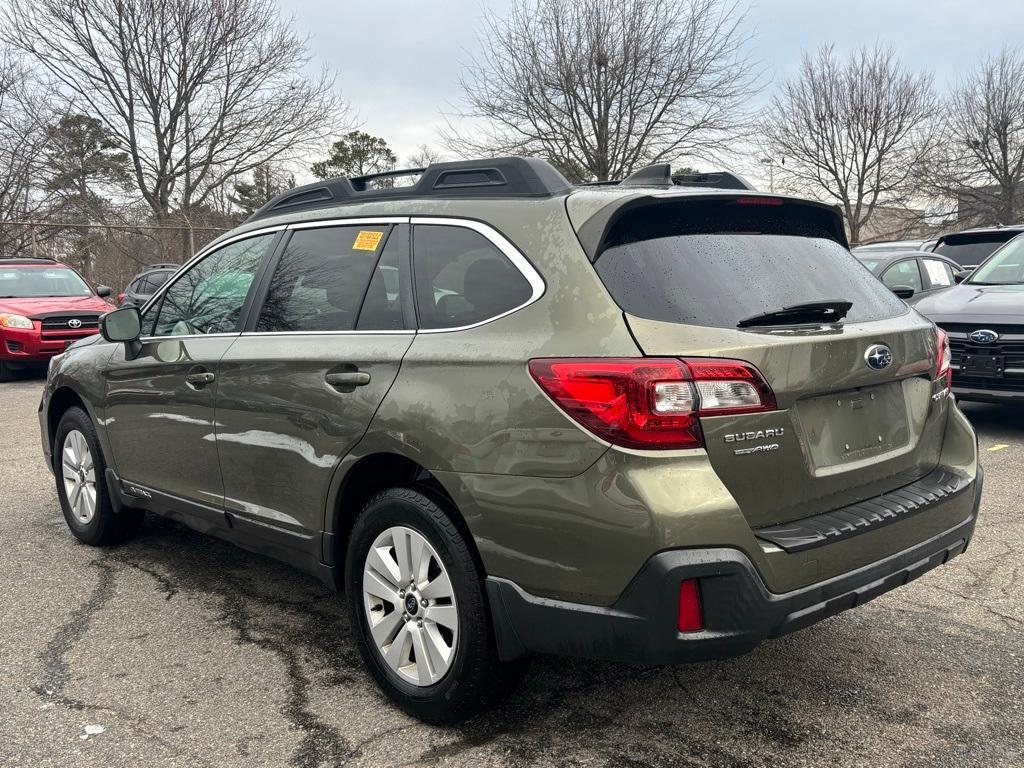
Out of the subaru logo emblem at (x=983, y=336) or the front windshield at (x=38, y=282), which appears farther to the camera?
the front windshield at (x=38, y=282)

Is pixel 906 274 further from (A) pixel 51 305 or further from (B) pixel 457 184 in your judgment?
(A) pixel 51 305

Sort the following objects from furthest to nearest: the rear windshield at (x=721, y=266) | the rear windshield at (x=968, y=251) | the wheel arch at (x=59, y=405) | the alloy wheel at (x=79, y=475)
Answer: the rear windshield at (x=968, y=251), the wheel arch at (x=59, y=405), the alloy wheel at (x=79, y=475), the rear windshield at (x=721, y=266)

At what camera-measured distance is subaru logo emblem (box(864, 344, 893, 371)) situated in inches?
105

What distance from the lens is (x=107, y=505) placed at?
4.61 m

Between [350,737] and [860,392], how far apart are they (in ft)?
6.23

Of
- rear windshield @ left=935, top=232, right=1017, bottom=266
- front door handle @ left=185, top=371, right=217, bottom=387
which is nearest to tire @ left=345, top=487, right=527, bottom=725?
front door handle @ left=185, top=371, right=217, bottom=387

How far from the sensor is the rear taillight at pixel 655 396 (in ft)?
7.47

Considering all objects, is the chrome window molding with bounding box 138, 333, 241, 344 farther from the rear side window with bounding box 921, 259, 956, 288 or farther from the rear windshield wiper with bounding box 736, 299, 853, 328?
the rear side window with bounding box 921, 259, 956, 288

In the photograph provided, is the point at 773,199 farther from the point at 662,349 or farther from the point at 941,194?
the point at 941,194

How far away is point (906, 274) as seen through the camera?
9.26 meters

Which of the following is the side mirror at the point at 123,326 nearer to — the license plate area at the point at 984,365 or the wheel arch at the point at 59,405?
the wheel arch at the point at 59,405

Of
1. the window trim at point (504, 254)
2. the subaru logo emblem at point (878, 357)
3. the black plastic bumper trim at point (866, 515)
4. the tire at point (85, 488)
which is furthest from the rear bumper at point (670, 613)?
the tire at point (85, 488)

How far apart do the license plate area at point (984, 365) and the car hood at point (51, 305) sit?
11.3 metres

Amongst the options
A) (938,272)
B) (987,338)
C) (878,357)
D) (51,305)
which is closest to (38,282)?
(51,305)
